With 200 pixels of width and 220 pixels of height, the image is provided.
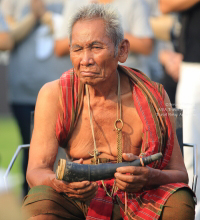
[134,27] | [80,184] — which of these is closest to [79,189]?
[80,184]

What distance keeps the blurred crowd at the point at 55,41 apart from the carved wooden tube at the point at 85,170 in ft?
6.37

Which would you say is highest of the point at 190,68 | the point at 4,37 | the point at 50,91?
the point at 4,37

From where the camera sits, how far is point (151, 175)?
2.56 m

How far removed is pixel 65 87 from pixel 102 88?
0.81ft

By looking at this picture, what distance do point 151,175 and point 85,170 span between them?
42cm

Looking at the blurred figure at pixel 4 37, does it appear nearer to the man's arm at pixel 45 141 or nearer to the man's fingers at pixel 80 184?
the man's arm at pixel 45 141

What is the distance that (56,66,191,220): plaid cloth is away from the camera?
8.58 feet

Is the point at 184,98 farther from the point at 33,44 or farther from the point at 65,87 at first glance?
the point at 33,44

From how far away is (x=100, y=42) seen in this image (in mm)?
2738

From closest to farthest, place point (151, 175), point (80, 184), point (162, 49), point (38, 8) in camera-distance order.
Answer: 1. point (80, 184)
2. point (151, 175)
3. point (38, 8)
4. point (162, 49)

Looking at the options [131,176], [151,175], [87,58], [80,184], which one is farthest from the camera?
[87,58]

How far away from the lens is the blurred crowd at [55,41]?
4.64 metres

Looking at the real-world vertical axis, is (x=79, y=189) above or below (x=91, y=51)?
below

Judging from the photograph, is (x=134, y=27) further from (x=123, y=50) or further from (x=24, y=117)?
(x=123, y=50)
